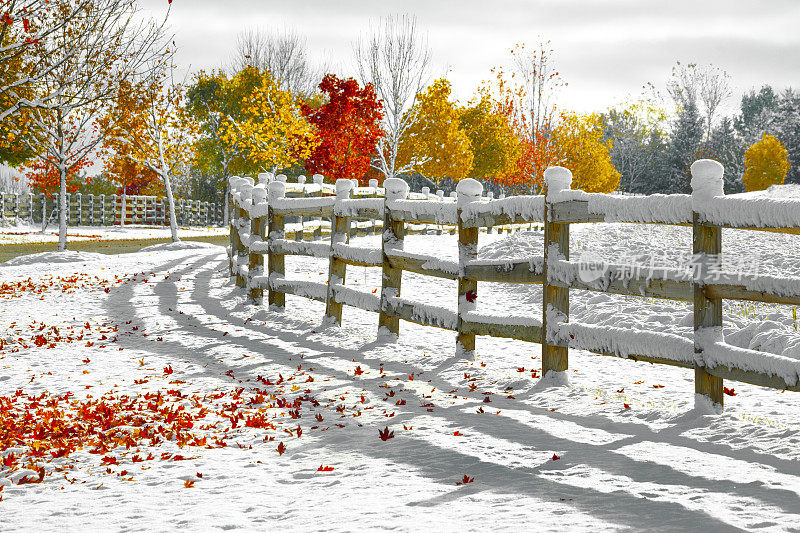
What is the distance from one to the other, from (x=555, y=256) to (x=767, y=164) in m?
50.0

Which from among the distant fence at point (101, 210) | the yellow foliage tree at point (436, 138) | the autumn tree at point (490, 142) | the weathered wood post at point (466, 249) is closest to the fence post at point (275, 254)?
the weathered wood post at point (466, 249)

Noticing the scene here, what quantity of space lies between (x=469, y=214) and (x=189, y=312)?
5.20 meters

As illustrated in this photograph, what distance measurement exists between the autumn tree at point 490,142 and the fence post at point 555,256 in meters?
33.2

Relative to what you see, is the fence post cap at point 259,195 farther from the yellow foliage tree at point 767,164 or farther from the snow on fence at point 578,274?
the yellow foliage tree at point 767,164

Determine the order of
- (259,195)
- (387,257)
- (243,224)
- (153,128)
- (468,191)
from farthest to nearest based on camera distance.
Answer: (153,128) < (243,224) < (259,195) < (387,257) < (468,191)

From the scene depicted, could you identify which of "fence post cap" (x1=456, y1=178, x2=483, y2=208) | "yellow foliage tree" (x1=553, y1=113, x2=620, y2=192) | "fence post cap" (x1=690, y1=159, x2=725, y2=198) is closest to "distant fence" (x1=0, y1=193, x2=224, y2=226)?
"yellow foliage tree" (x1=553, y1=113, x2=620, y2=192)

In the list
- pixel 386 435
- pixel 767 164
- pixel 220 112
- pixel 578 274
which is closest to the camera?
pixel 386 435

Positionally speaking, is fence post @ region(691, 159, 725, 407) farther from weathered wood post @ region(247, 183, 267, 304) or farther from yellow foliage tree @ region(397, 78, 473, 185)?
yellow foliage tree @ region(397, 78, 473, 185)

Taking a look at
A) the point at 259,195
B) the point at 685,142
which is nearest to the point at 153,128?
the point at 259,195

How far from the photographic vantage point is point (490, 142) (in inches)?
1524

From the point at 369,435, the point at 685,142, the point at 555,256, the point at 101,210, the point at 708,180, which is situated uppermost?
the point at 685,142

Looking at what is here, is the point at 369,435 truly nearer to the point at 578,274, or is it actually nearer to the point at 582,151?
the point at 578,274

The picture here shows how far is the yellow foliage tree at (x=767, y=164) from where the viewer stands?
4878 cm

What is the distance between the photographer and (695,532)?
2965 millimetres
